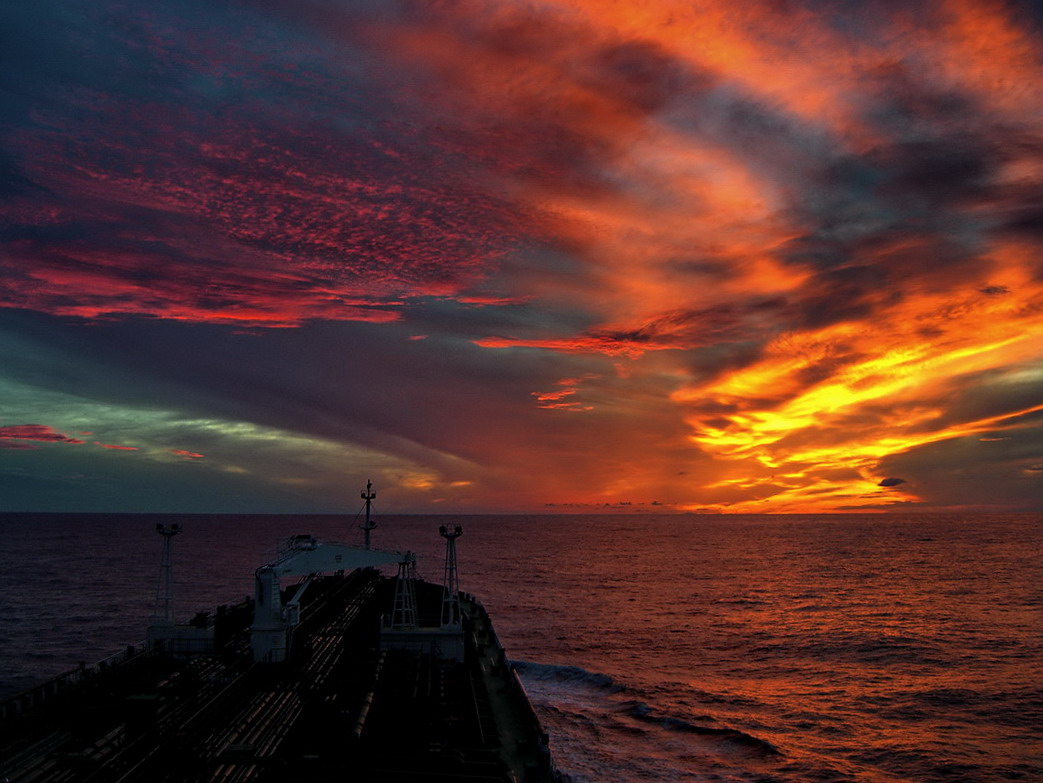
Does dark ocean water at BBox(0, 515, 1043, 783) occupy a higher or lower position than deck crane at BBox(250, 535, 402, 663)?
lower

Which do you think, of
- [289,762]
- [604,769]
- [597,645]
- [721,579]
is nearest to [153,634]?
[289,762]

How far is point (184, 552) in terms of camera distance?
18250cm

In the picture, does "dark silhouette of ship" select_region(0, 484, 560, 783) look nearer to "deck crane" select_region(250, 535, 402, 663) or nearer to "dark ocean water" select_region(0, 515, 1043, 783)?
"deck crane" select_region(250, 535, 402, 663)

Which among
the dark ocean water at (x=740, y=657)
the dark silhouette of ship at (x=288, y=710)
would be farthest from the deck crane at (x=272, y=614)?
the dark ocean water at (x=740, y=657)

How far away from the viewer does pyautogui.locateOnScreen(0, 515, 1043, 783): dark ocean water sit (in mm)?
39406

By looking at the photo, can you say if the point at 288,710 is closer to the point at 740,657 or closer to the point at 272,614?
the point at 272,614

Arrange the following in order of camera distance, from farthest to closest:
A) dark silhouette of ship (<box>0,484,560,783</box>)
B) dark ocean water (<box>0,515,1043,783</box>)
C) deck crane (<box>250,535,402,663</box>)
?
1. deck crane (<box>250,535,402,663</box>)
2. dark ocean water (<box>0,515,1043,783</box>)
3. dark silhouette of ship (<box>0,484,560,783</box>)

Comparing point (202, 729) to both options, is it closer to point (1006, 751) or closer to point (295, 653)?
point (295, 653)

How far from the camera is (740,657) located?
208 feet

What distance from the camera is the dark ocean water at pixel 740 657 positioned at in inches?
1551

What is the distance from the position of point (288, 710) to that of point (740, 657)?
45.1 metres

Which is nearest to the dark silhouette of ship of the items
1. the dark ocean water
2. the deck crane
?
the deck crane

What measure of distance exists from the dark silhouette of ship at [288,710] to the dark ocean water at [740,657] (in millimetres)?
8441

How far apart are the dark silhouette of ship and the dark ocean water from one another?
844 centimetres
